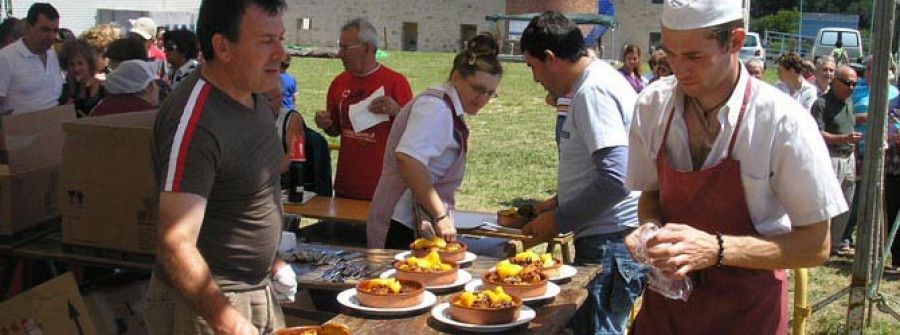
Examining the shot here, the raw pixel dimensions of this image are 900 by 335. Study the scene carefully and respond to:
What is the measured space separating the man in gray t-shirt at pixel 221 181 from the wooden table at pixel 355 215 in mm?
1898

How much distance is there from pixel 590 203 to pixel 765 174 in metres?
1.18

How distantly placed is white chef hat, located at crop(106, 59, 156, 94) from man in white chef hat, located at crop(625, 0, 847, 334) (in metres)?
3.10

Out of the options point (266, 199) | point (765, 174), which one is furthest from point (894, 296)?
point (266, 199)

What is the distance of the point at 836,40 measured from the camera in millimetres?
28016

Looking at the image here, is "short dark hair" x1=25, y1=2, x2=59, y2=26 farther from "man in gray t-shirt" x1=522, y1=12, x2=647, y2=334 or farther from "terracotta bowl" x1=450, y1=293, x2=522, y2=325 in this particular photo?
"terracotta bowl" x1=450, y1=293, x2=522, y2=325

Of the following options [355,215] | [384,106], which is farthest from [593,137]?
[384,106]

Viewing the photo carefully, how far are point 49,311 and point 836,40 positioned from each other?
92.0ft

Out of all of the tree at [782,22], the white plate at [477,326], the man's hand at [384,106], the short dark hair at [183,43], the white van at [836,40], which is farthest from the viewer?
the tree at [782,22]

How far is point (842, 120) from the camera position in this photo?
7.23m

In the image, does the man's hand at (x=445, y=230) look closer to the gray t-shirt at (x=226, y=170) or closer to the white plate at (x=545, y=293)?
the white plate at (x=545, y=293)

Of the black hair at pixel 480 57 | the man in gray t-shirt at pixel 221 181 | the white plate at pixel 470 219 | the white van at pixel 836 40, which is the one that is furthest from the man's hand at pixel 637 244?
the white van at pixel 836 40

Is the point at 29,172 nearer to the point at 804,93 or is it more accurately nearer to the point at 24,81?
the point at 24,81

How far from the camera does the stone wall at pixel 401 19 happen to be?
5047 cm

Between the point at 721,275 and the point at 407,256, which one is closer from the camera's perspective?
the point at 721,275
